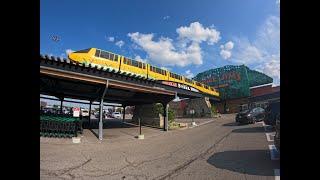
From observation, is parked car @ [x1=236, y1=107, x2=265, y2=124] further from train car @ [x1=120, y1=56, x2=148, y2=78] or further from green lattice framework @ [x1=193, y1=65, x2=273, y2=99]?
green lattice framework @ [x1=193, y1=65, x2=273, y2=99]

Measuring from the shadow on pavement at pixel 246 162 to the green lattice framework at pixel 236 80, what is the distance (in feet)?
172

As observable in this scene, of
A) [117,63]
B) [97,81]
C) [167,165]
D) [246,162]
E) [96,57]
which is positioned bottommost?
[167,165]

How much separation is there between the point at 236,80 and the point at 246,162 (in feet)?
182

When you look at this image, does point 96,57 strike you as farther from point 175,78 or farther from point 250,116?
point 250,116

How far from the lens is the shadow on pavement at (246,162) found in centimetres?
776

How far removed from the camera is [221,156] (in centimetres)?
1041

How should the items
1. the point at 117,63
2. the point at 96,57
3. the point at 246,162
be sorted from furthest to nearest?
the point at 117,63 < the point at 96,57 < the point at 246,162

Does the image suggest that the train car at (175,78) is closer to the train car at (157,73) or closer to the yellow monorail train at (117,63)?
the yellow monorail train at (117,63)

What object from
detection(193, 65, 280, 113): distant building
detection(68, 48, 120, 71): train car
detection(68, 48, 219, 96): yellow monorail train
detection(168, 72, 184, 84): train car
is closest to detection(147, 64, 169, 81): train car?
detection(68, 48, 219, 96): yellow monorail train

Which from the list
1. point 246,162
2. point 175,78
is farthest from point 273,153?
point 175,78

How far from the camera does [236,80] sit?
62156 mm

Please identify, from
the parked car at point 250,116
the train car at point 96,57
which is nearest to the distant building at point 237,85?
the parked car at point 250,116

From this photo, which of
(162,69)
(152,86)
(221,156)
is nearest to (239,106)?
(162,69)
